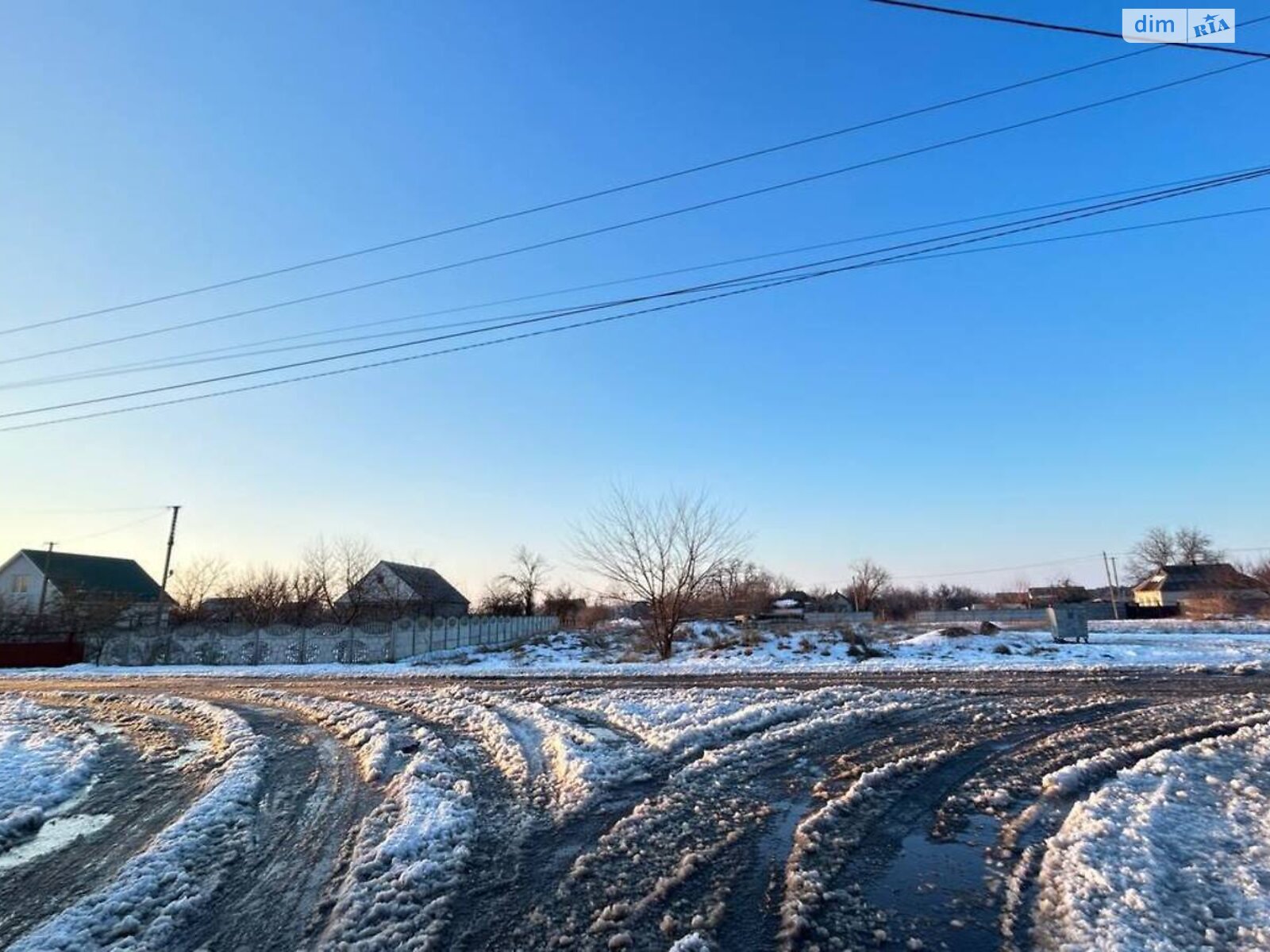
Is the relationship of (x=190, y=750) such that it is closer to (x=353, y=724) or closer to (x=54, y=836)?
(x=353, y=724)

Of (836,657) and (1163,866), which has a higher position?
(1163,866)

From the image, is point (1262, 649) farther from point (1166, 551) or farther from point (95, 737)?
point (1166, 551)

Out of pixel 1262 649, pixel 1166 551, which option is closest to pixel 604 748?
pixel 1262 649

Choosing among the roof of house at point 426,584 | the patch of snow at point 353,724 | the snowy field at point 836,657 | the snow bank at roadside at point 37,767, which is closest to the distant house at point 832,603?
the roof of house at point 426,584

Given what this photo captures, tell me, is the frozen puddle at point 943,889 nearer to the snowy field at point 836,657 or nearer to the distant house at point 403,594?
the snowy field at point 836,657

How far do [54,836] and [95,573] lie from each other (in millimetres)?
69238

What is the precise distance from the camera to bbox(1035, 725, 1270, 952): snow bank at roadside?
3.37 meters

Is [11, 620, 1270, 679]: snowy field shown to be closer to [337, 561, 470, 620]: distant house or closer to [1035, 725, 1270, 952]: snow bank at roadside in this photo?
[1035, 725, 1270, 952]: snow bank at roadside

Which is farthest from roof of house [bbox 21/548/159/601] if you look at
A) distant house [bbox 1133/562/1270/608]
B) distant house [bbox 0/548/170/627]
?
distant house [bbox 1133/562/1270/608]

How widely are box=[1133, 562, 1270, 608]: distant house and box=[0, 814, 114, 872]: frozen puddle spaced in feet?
286

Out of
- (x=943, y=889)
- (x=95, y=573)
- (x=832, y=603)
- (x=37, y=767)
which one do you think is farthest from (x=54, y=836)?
(x=832, y=603)

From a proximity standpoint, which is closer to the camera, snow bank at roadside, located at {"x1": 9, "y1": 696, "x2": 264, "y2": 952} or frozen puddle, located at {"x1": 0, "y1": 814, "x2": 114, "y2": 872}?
snow bank at roadside, located at {"x1": 9, "y1": 696, "x2": 264, "y2": 952}

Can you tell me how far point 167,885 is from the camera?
13.9 ft

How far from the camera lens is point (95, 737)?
9953mm
